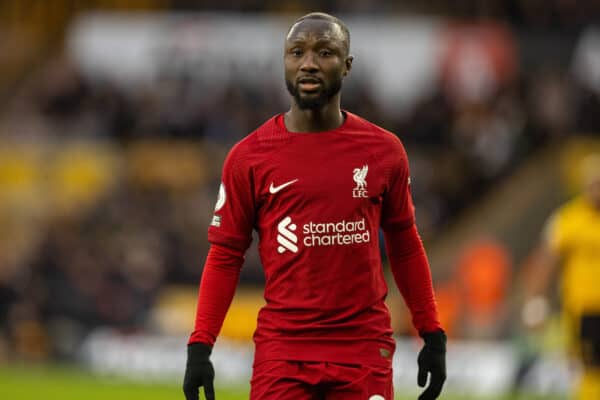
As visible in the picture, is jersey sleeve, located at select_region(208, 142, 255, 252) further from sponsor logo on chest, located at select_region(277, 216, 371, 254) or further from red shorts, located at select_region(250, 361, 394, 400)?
red shorts, located at select_region(250, 361, 394, 400)

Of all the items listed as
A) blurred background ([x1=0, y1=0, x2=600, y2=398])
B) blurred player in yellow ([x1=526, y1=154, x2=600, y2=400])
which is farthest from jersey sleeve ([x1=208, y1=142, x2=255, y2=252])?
blurred background ([x1=0, y1=0, x2=600, y2=398])

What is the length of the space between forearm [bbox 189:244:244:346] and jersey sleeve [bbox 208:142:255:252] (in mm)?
47

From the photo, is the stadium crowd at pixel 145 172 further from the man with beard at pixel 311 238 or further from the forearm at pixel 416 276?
the man with beard at pixel 311 238

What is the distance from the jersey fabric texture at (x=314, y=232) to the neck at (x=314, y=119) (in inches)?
1.2

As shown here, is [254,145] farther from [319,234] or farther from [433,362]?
[433,362]

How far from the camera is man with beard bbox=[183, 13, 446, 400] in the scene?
5.74 m

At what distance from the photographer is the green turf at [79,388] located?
609 inches

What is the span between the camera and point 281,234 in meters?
5.86

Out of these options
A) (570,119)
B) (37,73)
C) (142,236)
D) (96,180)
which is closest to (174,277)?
(142,236)

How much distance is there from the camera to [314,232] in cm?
579

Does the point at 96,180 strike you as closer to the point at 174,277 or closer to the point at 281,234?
the point at 174,277

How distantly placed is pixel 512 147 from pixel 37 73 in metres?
10.6

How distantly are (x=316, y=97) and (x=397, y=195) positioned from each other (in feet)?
2.00

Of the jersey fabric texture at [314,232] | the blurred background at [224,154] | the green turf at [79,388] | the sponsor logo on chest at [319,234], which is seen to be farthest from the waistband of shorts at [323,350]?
the blurred background at [224,154]
